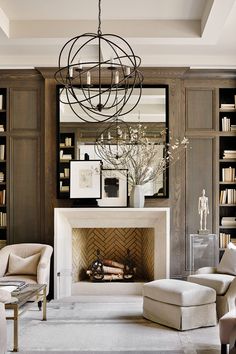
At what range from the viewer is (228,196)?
21.6ft

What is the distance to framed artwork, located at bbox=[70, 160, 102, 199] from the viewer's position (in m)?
6.42

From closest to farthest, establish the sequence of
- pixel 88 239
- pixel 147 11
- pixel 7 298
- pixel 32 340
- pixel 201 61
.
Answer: pixel 7 298, pixel 32 340, pixel 147 11, pixel 201 61, pixel 88 239

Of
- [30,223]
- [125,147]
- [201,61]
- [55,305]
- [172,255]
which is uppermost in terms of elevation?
[201,61]

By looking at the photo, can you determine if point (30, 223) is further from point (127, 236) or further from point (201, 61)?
point (201, 61)

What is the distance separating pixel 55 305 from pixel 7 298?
2101 mm

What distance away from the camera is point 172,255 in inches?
255

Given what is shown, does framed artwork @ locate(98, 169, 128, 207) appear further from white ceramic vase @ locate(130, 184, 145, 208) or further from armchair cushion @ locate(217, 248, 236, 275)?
armchair cushion @ locate(217, 248, 236, 275)

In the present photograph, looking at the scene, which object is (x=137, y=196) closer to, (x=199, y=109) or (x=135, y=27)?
(x=199, y=109)

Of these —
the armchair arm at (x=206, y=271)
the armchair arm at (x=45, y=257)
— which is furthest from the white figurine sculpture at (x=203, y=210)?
the armchair arm at (x=45, y=257)

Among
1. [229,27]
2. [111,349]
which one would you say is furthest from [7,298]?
[229,27]

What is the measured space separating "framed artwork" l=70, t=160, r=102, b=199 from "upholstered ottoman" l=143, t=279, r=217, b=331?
1.79 m

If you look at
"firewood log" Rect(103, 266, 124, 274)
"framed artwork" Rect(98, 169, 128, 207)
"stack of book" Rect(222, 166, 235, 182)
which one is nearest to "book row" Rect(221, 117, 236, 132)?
"stack of book" Rect(222, 166, 235, 182)

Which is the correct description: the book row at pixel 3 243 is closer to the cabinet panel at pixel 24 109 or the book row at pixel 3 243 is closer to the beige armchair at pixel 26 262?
the beige armchair at pixel 26 262

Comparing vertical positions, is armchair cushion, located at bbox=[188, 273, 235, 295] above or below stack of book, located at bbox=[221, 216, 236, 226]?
below
